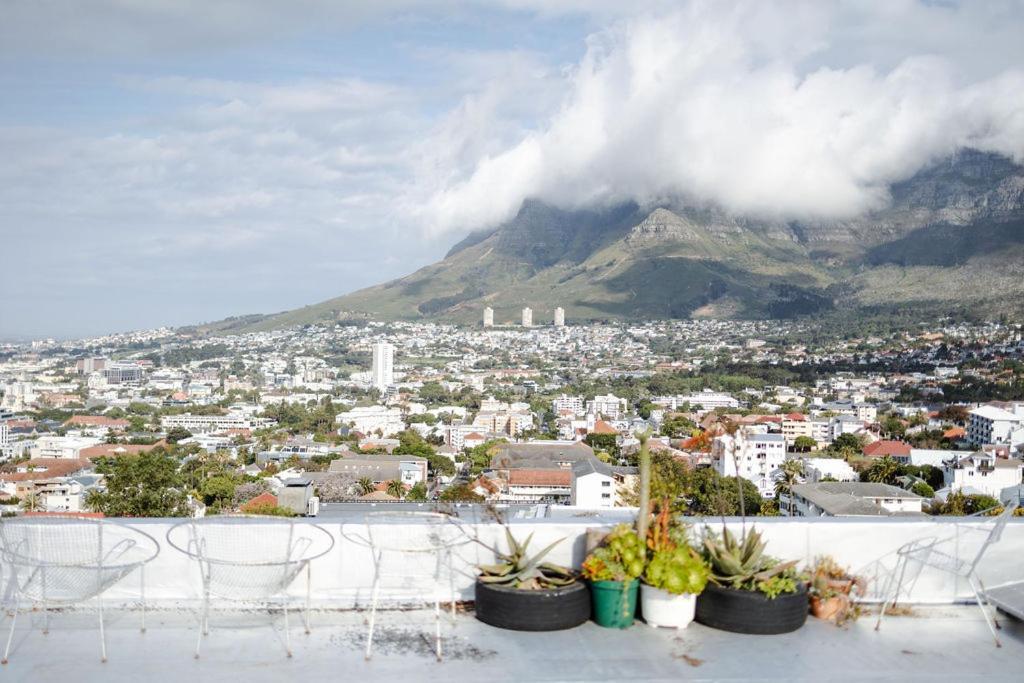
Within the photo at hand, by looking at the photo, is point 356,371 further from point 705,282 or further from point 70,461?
point 70,461

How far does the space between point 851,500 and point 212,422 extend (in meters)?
39.0

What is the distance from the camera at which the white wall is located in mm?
2873

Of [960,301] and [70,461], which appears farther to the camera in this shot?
[960,301]

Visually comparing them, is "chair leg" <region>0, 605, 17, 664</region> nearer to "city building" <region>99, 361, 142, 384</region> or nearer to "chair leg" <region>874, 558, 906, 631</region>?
"chair leg" <region>874, 558, 906, 631</region>

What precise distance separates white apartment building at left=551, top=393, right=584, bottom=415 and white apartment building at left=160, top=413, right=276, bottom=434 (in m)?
15.1

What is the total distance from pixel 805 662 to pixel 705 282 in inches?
4010

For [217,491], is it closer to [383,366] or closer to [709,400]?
[709,400]

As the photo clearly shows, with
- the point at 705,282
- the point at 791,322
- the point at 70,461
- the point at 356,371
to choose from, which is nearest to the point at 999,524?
the point at 70,461

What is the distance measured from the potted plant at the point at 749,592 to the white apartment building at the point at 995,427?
31.6 m

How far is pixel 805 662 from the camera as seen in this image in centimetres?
248

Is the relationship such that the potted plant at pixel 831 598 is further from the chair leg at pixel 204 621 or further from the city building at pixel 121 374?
the city building at pixel 121 374

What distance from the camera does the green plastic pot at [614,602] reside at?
2670 millimetres

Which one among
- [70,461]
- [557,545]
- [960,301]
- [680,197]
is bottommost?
[70,461]

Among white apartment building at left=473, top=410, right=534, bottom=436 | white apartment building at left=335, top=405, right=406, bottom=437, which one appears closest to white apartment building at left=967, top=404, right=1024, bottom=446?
white apartment building at left=473, top=410, right=534, bottom=436
